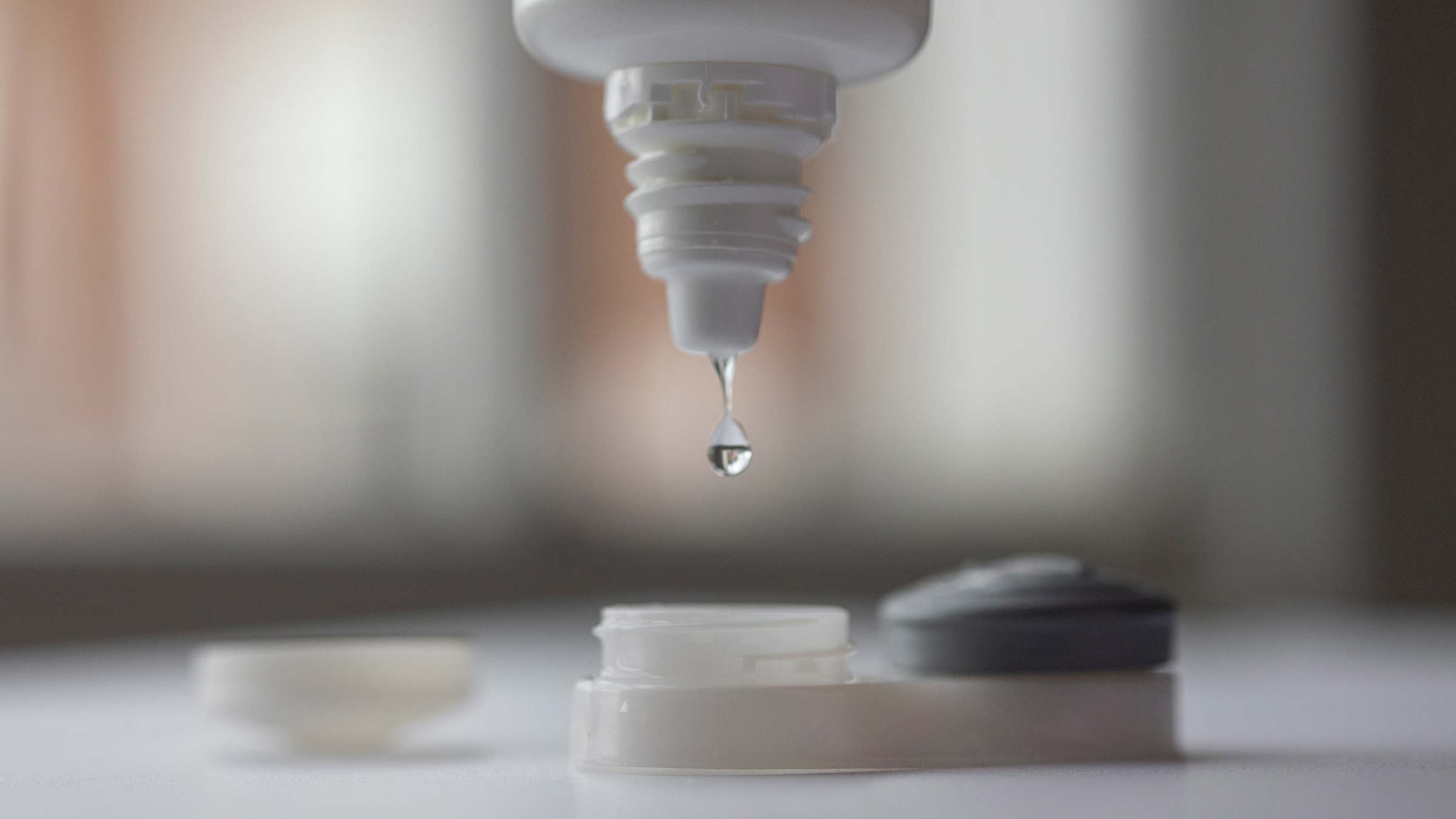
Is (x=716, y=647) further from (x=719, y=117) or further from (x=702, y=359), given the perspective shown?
(x=702, y=359)

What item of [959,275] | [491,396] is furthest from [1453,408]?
[491,396]

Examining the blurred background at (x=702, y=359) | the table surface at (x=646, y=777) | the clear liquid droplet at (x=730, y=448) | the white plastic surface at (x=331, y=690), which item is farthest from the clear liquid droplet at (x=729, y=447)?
the blurred background at (x=702, y=359)

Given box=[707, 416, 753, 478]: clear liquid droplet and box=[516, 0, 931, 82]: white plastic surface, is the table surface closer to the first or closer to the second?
box=[707, 416, 753, 478]: clear liquid droplet

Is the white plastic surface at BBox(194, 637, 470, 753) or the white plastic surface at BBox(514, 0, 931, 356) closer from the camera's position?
the white plastic surface at BBox(514, 0, 931, 356)

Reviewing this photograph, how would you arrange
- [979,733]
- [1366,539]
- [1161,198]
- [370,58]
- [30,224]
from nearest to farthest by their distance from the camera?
[979,733]
[30,224]
[1366,539]
[370,58]
[1161,198]

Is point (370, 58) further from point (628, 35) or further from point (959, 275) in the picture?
point (628, 35)

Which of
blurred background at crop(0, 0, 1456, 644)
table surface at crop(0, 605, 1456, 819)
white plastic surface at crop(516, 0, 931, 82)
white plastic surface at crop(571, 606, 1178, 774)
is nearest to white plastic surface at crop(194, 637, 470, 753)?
table surface at crop(0, 605, 1456, 819)
